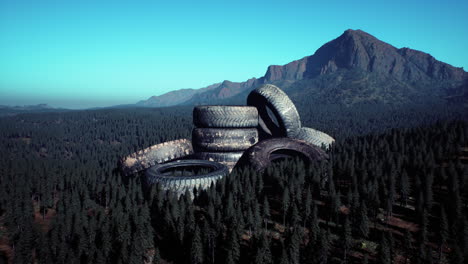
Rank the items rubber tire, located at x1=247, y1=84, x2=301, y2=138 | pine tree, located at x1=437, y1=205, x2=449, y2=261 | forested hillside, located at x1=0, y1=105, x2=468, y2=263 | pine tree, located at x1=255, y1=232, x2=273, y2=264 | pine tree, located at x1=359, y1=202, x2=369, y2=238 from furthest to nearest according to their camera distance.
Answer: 1. rubber tire, located at x1=247, y1=84, x2=301, y2=138
2. pine tree, located at x1=359, y1=202, x2=369, y2=238
3. forested hillside, located at x1=0, y1=105, x2=468, y2=263
4. pine tree, located at x1=437, y1=205, x2=449, y2=261
5. pine tree, located at x1=255, y1=232, x2=273, y2=264

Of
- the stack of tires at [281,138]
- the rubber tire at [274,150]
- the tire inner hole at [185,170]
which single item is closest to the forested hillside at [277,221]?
the rubber tire at [274,150]

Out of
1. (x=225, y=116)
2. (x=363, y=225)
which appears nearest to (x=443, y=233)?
(x=363, y=225)

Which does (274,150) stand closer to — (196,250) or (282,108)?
(282,108)

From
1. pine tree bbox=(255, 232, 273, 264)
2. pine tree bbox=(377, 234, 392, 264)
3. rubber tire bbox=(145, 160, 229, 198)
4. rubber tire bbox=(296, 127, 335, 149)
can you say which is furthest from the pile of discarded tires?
pine tree bbox=(377, 234, 392, 264)

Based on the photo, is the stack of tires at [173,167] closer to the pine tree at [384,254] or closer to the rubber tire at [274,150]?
the rubber tire at [274,150]

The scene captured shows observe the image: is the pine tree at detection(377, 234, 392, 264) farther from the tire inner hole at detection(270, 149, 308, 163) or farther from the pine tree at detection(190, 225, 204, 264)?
the tire inner hole at detection(270, 149, 308, 163)

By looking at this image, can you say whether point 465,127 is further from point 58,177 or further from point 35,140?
point 35,140
